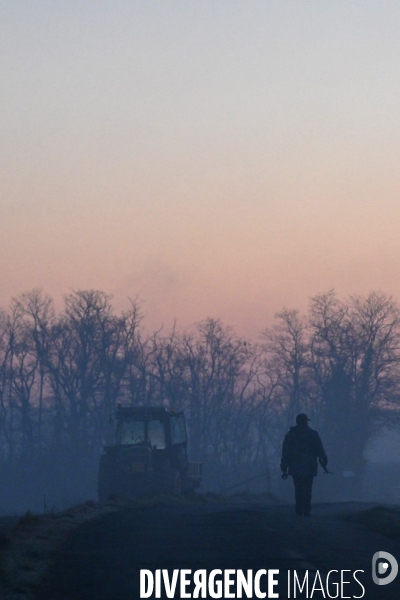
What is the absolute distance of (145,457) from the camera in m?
31.2

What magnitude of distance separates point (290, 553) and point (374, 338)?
65.4m

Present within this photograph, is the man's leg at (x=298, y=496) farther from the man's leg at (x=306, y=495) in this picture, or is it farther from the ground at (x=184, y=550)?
the ground at (x=184, y=550)

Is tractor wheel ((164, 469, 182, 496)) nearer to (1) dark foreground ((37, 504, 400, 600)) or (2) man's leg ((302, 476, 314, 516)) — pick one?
(2) man's leg ((302, 476, 314, 516))

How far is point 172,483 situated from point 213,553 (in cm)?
2108

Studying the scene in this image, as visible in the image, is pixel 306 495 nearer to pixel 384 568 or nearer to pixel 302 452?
pixel 302 452

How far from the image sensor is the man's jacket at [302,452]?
18.2 metres

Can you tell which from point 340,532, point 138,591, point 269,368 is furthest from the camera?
point 269,368

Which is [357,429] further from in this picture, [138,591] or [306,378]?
[138,591]

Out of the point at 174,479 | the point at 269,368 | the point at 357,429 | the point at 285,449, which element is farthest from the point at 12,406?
the point at 285,449

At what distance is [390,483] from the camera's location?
78.5 meters

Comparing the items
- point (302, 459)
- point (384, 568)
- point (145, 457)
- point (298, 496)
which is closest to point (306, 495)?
point (298, 496)

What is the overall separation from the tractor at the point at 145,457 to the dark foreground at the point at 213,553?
52.6 ft

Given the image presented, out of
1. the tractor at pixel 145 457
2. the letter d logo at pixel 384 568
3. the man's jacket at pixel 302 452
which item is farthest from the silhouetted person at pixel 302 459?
the tractor at pixel 145 457

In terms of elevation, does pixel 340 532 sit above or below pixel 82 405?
below
